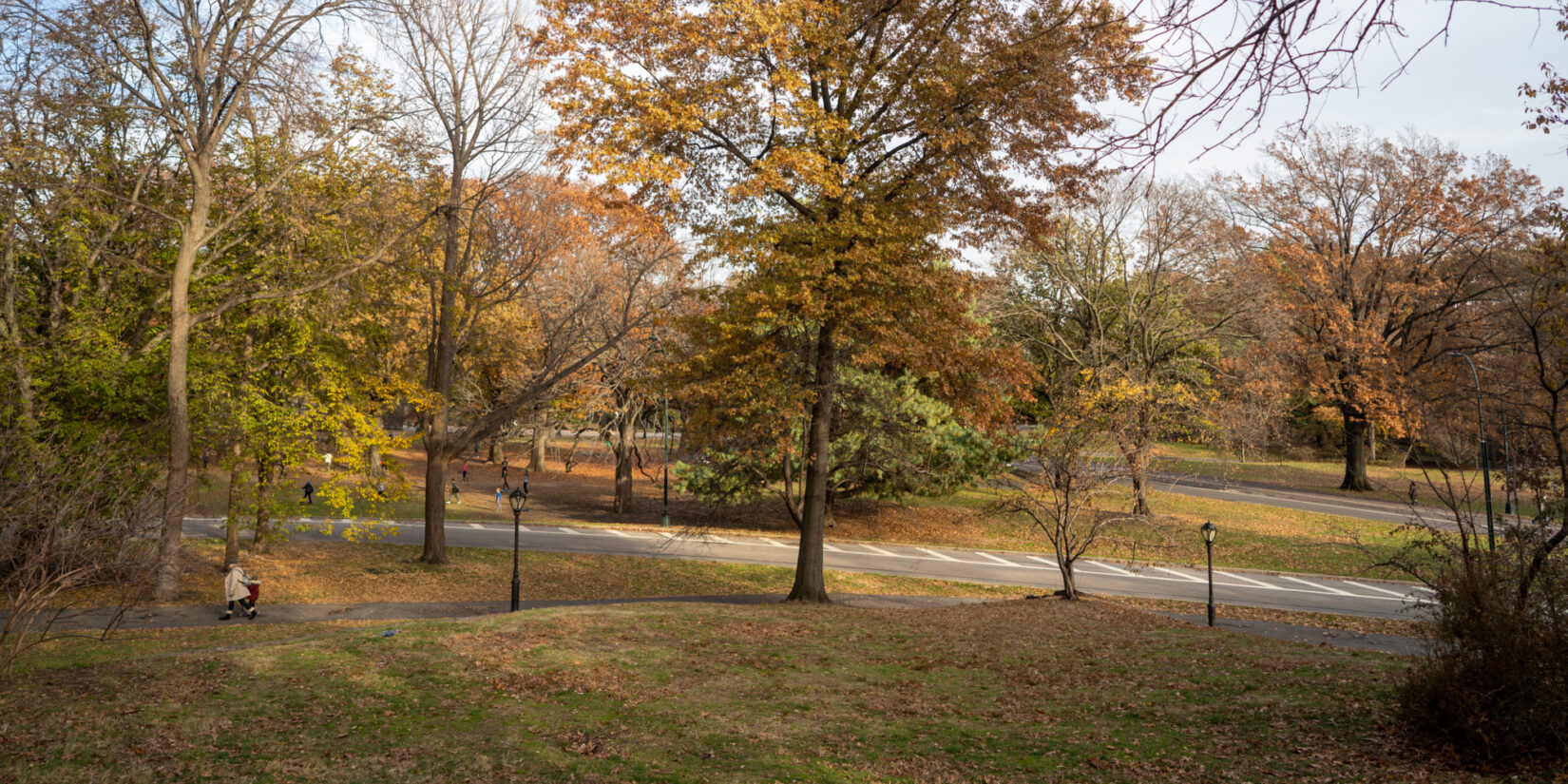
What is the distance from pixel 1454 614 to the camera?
7.02 metres

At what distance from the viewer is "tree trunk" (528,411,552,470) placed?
37.8m

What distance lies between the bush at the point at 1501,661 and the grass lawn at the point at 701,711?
0.38 metres

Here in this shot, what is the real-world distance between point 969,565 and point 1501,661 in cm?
1965

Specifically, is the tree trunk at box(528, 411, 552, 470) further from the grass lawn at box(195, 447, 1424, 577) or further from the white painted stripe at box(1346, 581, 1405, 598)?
the white painted stripe at box(1346, 581, 1405, 598)

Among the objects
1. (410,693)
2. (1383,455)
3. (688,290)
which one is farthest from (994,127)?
(1383,455)

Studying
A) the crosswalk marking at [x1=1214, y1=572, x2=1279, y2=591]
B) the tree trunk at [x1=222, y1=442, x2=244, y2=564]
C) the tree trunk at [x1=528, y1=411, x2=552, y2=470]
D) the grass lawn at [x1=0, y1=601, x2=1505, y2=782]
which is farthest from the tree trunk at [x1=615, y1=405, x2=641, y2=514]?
the grass lawn at [x1=0, y1=601, x2=1505, y2=782]

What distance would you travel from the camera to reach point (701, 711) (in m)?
9.02

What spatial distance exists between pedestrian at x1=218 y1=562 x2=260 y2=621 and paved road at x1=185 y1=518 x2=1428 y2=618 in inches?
374

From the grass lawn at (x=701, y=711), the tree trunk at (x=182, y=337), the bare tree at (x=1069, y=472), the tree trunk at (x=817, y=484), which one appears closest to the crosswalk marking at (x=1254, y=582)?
the bare tree at (x=1069, y=472)

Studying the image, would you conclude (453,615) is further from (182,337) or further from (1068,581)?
(1068,581)

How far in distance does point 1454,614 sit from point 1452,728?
2.96ft

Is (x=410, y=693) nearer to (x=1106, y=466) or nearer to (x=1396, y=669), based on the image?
(x=1396, y=669)

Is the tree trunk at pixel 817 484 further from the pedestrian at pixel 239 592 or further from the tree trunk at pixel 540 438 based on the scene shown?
the tree trunk at pixel 540 438

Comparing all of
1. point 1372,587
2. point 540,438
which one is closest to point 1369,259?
point 1372,587
